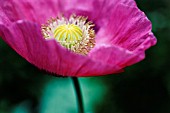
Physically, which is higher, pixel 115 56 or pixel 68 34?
pixel 68 34

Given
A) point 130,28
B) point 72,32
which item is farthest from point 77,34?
point 130,28

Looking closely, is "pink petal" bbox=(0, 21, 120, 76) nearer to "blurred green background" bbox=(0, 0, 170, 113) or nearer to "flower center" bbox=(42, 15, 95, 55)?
"flower center" bbox=(42, 15, 95, 55)

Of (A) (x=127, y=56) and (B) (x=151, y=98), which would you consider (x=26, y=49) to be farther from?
(B) (x=151, y=98)

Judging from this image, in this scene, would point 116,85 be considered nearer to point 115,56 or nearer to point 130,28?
point 130,28

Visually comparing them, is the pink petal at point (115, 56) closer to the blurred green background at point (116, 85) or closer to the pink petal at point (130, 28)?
the pink petal at point (130, 28)

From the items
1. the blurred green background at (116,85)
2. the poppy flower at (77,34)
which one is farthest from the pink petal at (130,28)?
the blurred green background at (116,85)

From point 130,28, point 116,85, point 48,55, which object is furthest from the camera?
point 116,85

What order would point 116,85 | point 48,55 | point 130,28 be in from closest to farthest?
point 48,55, point 130,28, point 116,85

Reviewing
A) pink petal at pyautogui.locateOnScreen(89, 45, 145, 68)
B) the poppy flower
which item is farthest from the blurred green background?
pink petal at pyautogui.locateOnScreen(89, 45, 145, 68)

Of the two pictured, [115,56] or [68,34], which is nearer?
[115,56]
